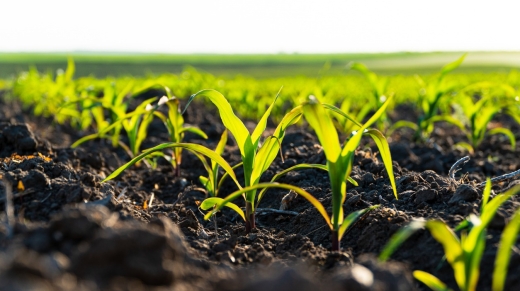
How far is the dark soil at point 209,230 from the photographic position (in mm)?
1224

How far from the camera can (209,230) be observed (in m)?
2.56

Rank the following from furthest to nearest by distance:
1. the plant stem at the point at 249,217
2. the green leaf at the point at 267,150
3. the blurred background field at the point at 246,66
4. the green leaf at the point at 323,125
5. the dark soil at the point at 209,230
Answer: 1. the blurred background field at the point at 246,66
2. the plant stem at the point at 249,217
3. the green leaf at the point at 267,150
4. the green leaf at the point at 323,125
5. the dark soil at the point at 209,230

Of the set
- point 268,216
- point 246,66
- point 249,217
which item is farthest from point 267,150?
point 246,66

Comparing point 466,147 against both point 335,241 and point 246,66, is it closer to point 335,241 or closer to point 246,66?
point 335,241

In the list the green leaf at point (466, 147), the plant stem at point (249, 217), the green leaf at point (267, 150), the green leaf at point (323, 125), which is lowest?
the green leaf at point (466, 147)

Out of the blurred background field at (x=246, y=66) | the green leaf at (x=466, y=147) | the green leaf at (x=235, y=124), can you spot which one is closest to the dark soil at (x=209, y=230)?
the green leaf at (x=466, y=147)

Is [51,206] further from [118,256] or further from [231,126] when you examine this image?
[118,256]

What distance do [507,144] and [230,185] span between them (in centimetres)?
320

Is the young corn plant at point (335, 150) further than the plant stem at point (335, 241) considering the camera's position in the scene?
No

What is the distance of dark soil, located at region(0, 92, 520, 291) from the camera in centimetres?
122

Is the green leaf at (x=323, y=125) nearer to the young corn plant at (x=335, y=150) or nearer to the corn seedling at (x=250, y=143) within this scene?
the young corn plant at (x=335, y=150)

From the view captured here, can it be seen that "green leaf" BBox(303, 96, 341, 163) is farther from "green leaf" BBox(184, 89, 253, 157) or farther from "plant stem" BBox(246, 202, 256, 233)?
"plant stem" BBox(246, 202, 256, 233)

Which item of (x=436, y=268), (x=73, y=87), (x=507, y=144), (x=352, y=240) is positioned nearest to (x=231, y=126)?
(x=352, y=240)

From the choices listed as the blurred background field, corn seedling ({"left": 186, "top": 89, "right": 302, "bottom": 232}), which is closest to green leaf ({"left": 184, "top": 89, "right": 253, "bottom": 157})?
corn seedling ({"left": 186, "top": 89, "right": 302, "bottom": 232})
